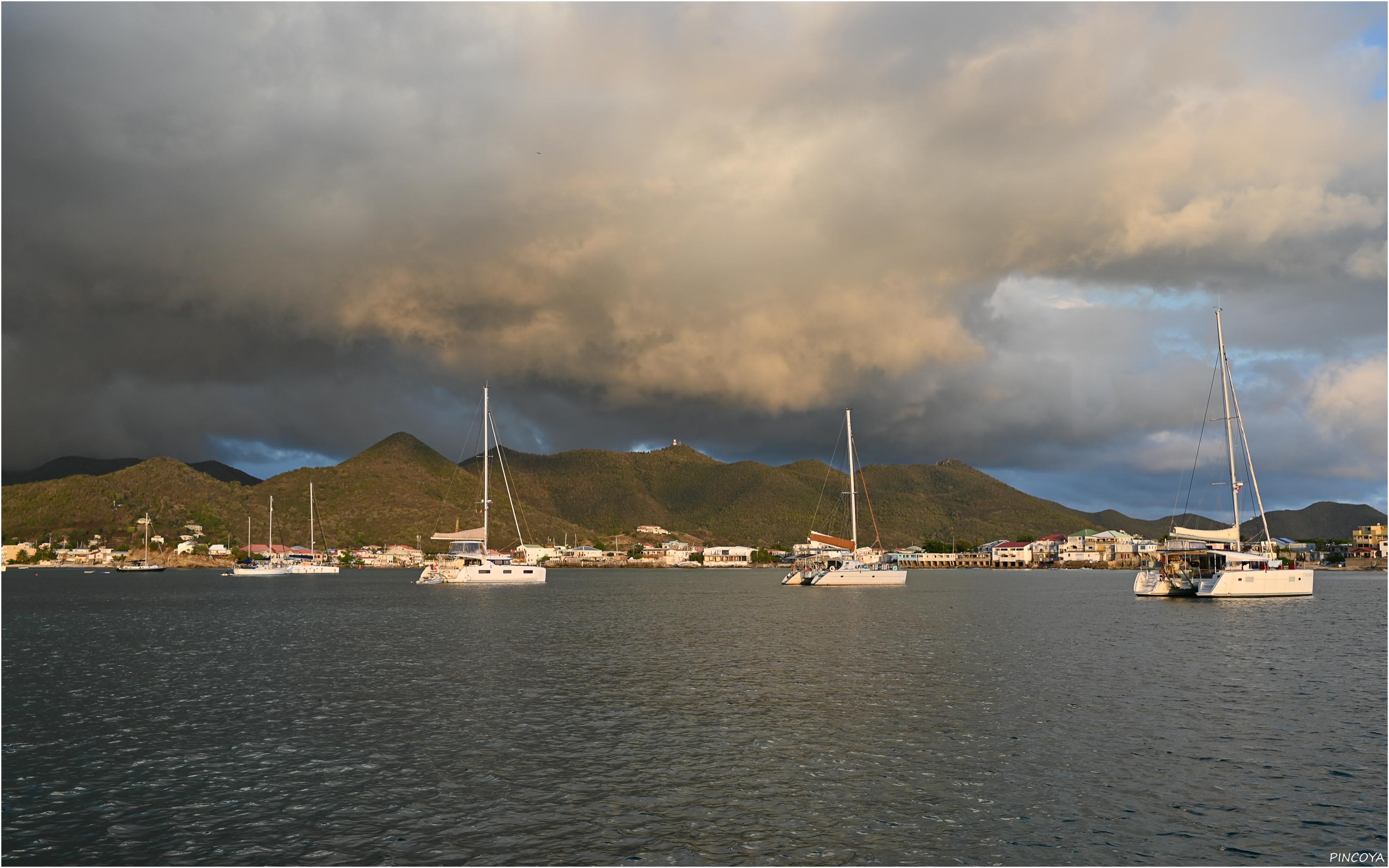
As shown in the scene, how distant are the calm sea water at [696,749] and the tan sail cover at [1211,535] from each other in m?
44.3

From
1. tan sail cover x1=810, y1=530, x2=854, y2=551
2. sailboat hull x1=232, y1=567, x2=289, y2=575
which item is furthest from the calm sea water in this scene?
sailboat hull x1=232, y1=567, x2=289, y2=575

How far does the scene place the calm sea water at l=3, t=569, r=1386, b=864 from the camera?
58.0 ft

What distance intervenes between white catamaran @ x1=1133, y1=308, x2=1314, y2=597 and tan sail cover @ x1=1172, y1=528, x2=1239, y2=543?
0.06 meters

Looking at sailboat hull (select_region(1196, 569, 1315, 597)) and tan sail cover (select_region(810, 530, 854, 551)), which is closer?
sailboat hull (select_region(1196, 569, 1315, 597))

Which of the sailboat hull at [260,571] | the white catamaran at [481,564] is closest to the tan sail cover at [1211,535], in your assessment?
the white catamaran at [481,564]

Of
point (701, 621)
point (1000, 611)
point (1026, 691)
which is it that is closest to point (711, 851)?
point (1026, 691)

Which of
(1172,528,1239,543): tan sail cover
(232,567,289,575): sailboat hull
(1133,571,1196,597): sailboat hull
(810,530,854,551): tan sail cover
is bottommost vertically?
(232,567,289,575): sailboat hull

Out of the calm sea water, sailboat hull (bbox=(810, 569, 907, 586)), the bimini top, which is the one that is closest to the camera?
the calm sea water

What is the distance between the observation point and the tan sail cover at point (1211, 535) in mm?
97688

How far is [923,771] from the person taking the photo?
74.5 ft

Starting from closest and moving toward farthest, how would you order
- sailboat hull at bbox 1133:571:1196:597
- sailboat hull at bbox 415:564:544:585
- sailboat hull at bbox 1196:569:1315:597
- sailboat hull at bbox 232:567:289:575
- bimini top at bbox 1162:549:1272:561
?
sailboat hull at bbox 1196:569:1315:597 < bimini top at bbox 1162:549:1272:561 < sailboat hull at bbox 1133:571:1196:597 < sailboat hull at bbox 415:564:544:585 < sailboat hull at bbox 232:567:289:575

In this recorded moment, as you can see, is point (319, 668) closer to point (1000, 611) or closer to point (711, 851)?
point (711, 851)

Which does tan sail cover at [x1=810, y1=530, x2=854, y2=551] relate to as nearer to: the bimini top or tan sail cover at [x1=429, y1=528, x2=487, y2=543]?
the bimini top

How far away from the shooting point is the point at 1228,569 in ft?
306
